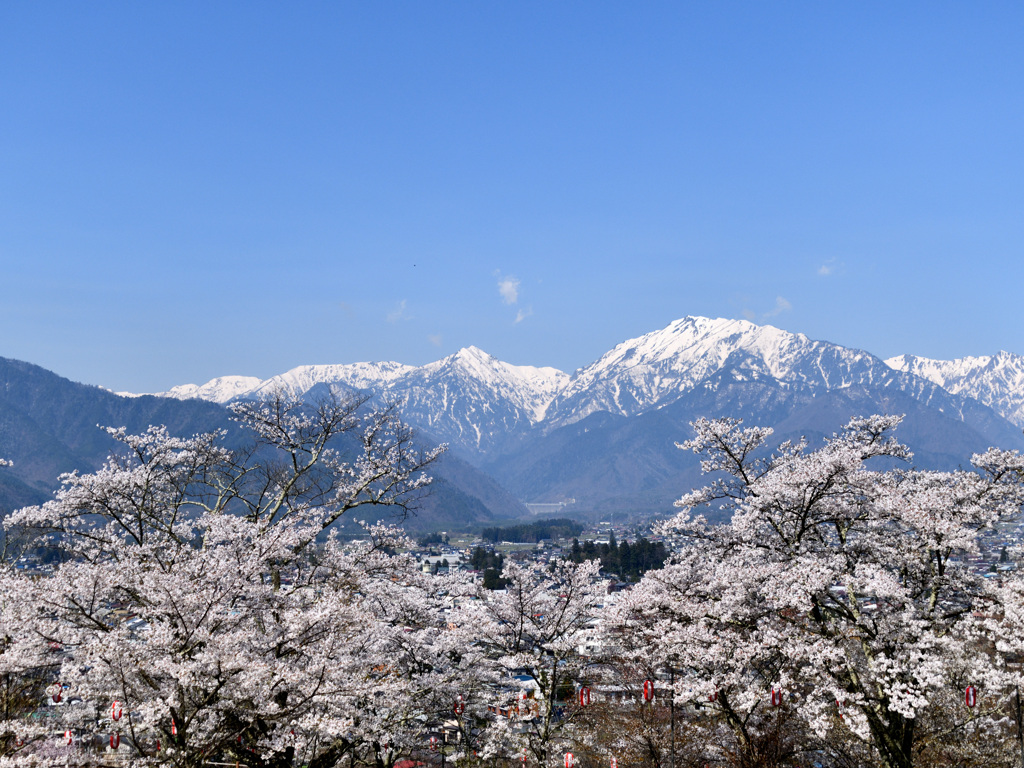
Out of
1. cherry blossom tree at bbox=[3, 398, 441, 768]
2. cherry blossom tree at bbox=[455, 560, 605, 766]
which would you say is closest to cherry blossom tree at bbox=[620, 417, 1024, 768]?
cherry blossom tree at bbox=[455, 560, 605, 766]

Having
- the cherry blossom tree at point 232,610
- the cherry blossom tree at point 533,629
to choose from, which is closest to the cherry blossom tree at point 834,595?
the cherry blossom tree at point 533,629

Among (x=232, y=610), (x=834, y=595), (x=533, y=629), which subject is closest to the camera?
(x=232, y=610)

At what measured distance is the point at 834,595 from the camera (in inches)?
624

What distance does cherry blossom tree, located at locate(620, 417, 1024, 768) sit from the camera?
45.2ft

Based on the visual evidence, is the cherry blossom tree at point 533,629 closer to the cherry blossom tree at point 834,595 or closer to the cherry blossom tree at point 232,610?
the cherry blossom tree at point 834,595

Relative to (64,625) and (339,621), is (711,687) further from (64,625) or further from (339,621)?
(64,625)

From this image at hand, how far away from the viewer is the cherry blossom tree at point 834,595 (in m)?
13.8

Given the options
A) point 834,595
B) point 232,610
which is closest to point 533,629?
point 834,595

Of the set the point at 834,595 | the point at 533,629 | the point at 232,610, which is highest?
the point at 834,595

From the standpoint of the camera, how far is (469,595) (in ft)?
71.3

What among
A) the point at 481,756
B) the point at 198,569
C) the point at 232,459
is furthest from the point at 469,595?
the point at 198,569

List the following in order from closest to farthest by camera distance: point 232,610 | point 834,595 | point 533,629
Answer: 1. point 232,610
2. point 834,595
3. point 533,629

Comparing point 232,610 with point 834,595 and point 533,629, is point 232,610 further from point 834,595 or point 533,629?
point 834,595

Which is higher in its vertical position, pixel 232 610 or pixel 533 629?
pixel 232 610
